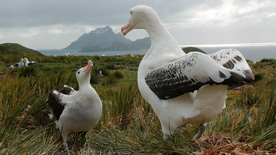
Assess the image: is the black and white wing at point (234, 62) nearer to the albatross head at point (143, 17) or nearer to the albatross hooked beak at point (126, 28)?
the albatross head at point (143, 17)

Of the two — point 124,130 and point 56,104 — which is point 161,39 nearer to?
point 124,130

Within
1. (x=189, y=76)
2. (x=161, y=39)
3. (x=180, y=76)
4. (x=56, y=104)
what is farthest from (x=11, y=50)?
(x=189, y=76)

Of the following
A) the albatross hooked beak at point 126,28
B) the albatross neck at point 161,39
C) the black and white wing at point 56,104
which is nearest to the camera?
the albatross neck at point 161,39

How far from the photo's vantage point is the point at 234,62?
8.28 ft

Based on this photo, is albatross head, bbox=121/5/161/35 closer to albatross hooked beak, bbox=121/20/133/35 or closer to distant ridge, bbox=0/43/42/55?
albatross hooked beak, bbox=121/20/133/35

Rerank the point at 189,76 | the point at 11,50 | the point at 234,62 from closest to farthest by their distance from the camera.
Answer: the point at 189,76
the point at 234,62
the point at 11,50

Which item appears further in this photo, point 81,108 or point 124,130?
point 124,130

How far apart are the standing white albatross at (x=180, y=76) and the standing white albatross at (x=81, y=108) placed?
0.94 meters

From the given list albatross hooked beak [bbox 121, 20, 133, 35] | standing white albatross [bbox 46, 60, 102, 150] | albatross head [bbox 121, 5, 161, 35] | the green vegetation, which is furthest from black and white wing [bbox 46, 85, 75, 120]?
albatross head [bbox 121, 5, 161, 35]

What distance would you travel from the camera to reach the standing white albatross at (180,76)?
2.24 metres

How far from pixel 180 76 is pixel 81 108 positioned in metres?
1.77

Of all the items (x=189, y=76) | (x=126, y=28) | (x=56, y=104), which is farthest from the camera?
(x=56, y=104)

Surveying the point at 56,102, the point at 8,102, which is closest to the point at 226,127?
the point at 56,102

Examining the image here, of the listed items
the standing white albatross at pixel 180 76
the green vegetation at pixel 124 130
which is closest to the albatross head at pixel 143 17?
the standing white albatross at pixel 180 76
